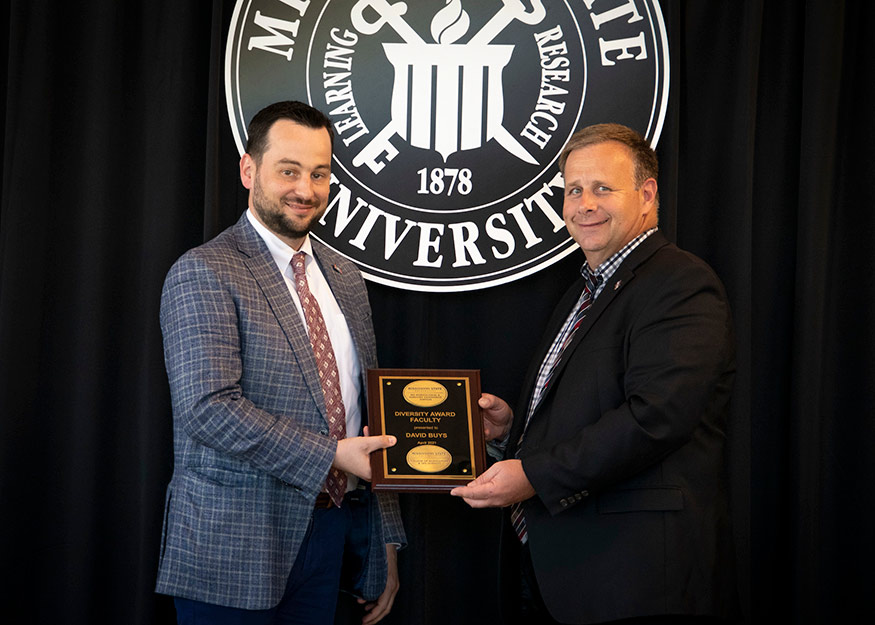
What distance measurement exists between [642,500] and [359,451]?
0.63 meters

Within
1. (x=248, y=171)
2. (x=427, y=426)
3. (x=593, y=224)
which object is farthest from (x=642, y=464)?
(x=248, y=171)

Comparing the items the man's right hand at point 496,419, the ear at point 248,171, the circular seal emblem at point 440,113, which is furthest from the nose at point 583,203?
the ear at point 248,171

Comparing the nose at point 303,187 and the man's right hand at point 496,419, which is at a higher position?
the nose at point 303,187

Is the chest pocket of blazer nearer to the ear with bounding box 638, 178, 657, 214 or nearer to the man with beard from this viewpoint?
the man with beard

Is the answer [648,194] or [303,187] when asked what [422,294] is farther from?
[648,194]

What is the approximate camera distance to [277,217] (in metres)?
2.16

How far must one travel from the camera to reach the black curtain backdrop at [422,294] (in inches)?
99.6

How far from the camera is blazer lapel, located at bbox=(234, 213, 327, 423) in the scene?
205 cm

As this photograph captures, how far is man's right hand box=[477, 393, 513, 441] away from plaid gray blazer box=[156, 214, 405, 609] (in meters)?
0.50

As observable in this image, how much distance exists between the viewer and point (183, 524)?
6.49 ft

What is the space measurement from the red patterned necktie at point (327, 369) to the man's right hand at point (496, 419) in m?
0.41

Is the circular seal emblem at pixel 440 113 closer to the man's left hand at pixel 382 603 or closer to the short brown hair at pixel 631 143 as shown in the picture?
the short brown hair at pixel 631 143

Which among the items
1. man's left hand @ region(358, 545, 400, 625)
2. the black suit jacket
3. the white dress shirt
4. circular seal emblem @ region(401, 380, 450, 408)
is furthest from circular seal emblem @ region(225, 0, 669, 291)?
man's left hand @ region(358, 545, 400, 625)

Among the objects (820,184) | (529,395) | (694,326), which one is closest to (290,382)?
(529,395)
